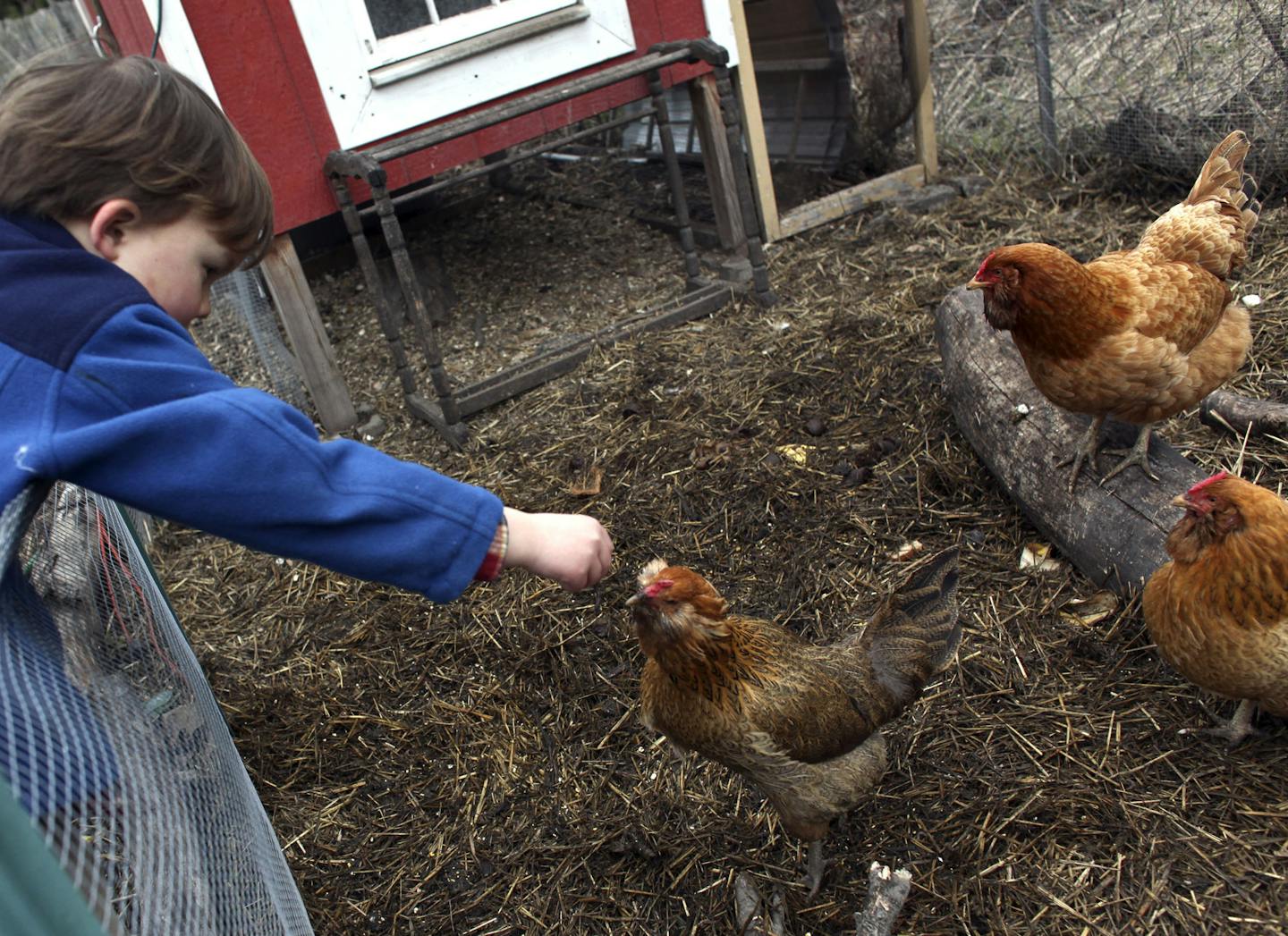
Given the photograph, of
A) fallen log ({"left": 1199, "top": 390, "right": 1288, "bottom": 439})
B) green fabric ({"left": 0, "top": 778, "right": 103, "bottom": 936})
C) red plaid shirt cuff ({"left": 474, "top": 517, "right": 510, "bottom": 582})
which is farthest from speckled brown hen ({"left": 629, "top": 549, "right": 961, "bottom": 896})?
fallen log ({"left": 1199, "top": 390, "right": 1288, "bottom": 439})

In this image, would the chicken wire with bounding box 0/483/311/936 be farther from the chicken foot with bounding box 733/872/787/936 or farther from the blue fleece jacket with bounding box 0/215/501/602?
the chicken foot with bounding box 733/872/787/936

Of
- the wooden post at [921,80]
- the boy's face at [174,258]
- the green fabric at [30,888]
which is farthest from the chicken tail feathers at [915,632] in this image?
the wooden post at [921,80]

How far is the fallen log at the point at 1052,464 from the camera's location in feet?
9.32

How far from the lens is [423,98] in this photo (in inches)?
190

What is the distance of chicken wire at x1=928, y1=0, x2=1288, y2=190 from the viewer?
→ 17.1 ft

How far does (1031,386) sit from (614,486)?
1.72m

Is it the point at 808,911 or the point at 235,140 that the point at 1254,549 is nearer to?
Result: the point at 808,911

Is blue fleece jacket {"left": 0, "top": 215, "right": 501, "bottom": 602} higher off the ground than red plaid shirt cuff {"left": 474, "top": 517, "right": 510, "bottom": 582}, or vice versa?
blue fleece jacket {"left": 0, "top": 215, "right": 501, "bottom": 602}

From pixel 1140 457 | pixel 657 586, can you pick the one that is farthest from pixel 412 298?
pixel 1140 457

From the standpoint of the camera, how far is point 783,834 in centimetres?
256

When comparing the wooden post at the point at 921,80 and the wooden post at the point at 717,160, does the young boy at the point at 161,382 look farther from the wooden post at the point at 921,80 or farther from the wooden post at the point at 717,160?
the wooden post at the point at 921,80

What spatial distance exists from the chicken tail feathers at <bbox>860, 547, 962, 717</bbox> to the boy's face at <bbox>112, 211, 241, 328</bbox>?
1823 millimetres

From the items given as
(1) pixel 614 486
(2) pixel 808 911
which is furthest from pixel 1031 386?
(2) pixel 808 911

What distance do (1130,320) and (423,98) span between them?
3.69 m
